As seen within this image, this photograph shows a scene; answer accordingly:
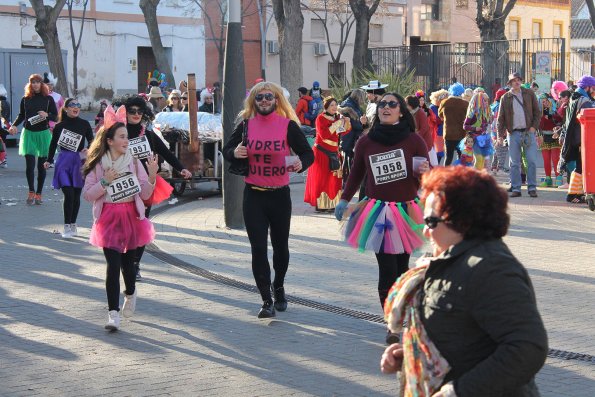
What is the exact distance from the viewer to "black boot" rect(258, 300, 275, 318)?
325 inches

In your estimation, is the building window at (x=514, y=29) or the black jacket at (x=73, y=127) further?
the building window at (x=514, y=29)

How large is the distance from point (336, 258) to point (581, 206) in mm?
5417

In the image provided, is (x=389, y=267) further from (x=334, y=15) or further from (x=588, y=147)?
(x=334, y=15)

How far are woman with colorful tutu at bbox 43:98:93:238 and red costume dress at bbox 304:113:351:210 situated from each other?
3175 millimetres

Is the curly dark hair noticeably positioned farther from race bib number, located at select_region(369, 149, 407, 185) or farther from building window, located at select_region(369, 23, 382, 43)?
building window, located at select_region(369, 23, 382, 43)

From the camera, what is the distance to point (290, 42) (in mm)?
26656

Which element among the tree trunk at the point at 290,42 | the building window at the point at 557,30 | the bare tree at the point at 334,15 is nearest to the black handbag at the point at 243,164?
the tree trunk at the point at 290,42

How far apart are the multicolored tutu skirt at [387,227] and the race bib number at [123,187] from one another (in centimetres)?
171

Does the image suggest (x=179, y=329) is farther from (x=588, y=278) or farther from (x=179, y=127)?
(x=179, y=127)

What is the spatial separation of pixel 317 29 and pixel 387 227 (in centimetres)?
5303

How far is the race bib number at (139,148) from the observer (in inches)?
359

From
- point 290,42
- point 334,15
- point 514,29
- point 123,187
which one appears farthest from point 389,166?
point 514,29

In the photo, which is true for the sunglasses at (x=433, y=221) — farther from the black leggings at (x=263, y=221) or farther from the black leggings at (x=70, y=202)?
the black leggings at (x=70, y=202)

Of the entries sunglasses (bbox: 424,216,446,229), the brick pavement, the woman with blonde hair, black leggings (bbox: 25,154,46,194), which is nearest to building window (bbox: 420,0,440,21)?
black leggings (bbox: 25,154,46,194)
